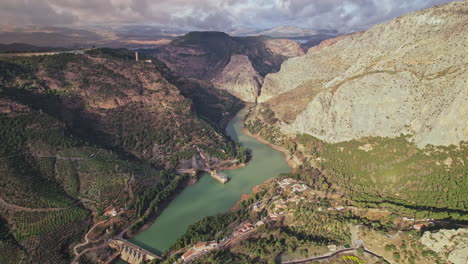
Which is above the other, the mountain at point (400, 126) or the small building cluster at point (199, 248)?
the mountain at point (400, 126)

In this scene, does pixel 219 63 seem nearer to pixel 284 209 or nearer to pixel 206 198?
pixel 206 198

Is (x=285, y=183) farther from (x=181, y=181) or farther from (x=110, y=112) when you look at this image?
(x=110, y=112)

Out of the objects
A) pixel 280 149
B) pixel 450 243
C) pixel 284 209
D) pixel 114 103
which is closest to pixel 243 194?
pixel 284 209

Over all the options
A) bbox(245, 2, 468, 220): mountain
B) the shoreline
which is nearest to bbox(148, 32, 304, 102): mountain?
the shoreline

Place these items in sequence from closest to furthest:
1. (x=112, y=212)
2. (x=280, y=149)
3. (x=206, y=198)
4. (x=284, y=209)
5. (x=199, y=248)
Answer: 1. (x=199, y=248)
2. (x=112, y=212)
3. (x=284, y=209)
4. (x=206, y=198)
5. (x=280, y=149)

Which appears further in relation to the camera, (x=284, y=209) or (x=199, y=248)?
(x=284, y=209)

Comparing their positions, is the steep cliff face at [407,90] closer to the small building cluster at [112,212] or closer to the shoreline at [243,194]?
the shoreline at [243,194]

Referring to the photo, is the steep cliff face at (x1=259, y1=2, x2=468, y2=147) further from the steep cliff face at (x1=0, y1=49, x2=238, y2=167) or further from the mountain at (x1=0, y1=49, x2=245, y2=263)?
the steep cliff face at (x1=0, y1=49, x2=238, y2=167)

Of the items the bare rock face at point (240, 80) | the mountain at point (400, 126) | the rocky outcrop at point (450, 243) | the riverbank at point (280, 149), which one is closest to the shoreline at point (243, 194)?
the riverbank at point (280, 149)
